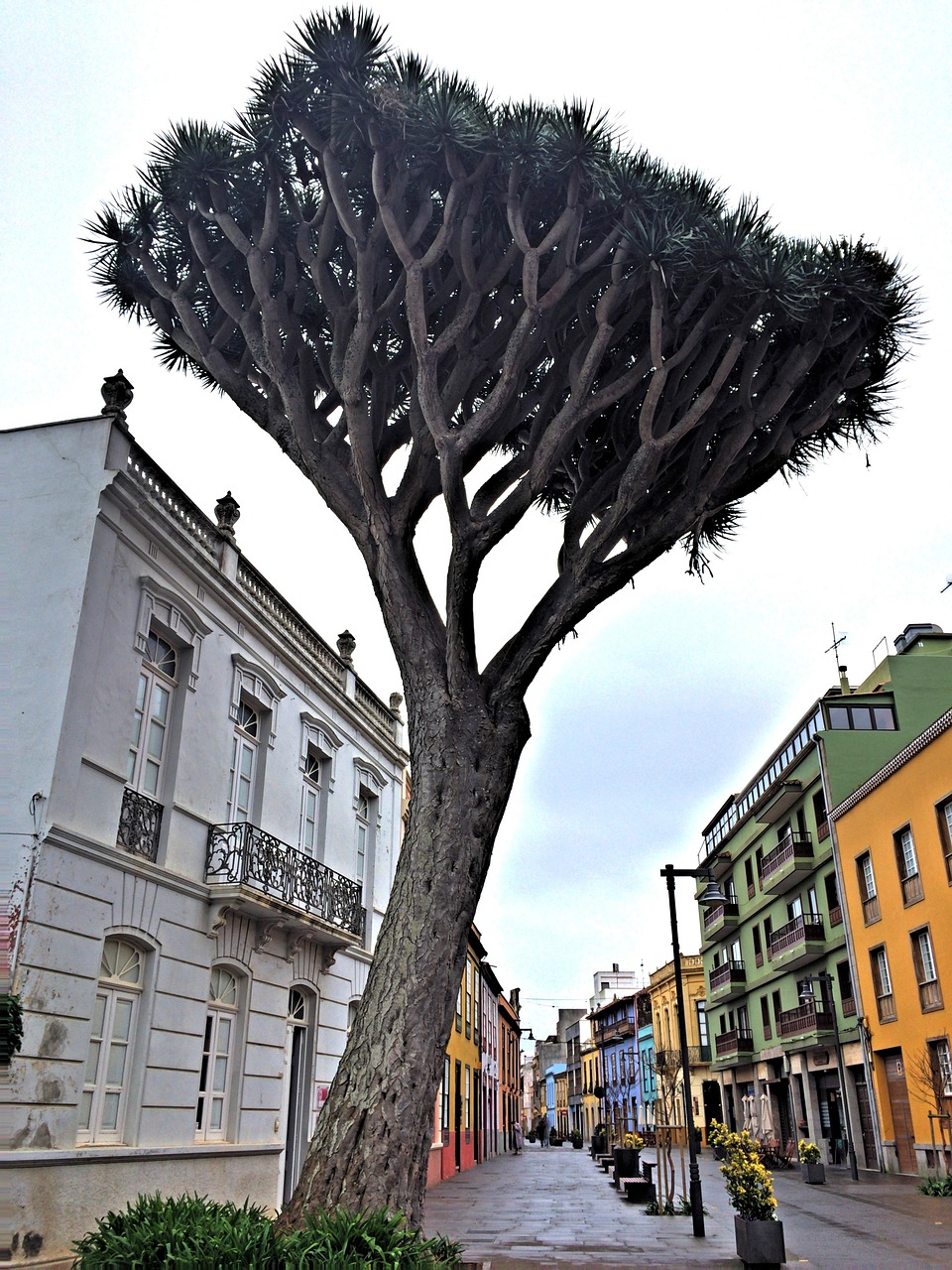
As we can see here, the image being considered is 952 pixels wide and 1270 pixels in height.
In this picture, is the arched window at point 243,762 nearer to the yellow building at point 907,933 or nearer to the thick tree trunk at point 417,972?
the thick tree trunk at point 417,972

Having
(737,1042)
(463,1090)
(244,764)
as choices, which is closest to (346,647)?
(244,764)

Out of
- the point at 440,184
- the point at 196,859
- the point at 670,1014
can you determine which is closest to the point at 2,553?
the point at 196,859

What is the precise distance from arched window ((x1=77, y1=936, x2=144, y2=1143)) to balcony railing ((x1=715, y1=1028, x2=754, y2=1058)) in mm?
34047

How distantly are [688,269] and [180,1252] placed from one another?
8.17 meters

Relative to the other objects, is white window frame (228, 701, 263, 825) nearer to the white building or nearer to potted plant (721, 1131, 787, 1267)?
the white building

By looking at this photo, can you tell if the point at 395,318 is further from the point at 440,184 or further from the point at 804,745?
the point at 804,745

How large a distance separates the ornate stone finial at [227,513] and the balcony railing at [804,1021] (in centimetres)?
2340

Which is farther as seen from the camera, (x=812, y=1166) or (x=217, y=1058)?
(x=812, y=1166)

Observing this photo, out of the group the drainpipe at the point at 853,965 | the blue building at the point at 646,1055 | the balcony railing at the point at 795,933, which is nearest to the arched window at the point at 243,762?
the drainpipe at the point at 853,965

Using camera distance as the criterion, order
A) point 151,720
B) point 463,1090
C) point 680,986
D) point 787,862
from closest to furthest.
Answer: point 151,720 → point 680,986 → point 463,1090 → point 787,862

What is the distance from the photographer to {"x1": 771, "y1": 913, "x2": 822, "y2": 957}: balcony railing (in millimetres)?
31219

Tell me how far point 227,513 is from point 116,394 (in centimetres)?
317

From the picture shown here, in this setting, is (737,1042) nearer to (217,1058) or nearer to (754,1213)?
(754,1213)

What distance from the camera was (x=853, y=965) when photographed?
27.2 meters
